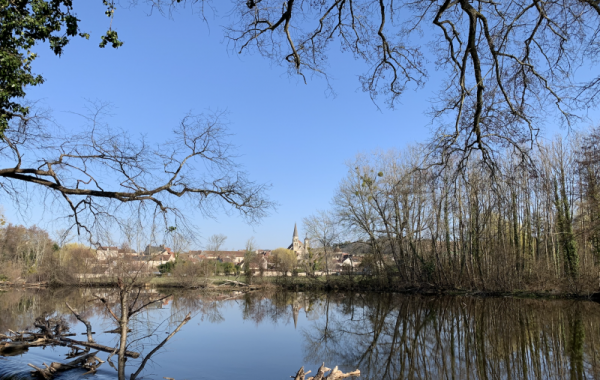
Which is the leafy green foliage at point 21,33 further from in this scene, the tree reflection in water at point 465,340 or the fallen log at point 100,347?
the tree reflection in water at point 465,340

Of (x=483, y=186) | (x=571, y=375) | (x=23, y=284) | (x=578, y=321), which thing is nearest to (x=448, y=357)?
(x=571, y=375)

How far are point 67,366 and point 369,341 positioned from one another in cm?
805

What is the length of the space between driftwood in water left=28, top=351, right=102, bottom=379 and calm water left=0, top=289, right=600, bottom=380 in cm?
23

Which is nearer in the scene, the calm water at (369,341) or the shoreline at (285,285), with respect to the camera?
the calm water at (369,341)

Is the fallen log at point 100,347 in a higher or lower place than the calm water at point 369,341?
higher

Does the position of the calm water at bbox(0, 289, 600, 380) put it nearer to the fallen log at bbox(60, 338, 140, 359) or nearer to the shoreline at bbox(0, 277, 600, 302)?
the fallen log at bbox(60, 338, 140, 359)

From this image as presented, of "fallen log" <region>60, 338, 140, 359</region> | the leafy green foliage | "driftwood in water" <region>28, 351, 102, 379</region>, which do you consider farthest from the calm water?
the leafy green foliage

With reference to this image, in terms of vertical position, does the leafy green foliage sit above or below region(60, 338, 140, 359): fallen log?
above

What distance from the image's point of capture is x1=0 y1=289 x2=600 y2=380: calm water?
8.22 meters

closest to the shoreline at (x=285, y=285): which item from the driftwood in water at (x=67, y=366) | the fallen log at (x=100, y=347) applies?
A: the fallen log at (x=100, y=347)

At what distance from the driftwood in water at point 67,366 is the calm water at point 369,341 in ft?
0.74

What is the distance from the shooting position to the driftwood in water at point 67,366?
7.34m

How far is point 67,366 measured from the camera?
7945 millimetres

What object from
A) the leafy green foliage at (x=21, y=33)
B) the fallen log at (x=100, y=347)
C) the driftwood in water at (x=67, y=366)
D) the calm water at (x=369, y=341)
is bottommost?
the calm water at (x=369, y=341)
